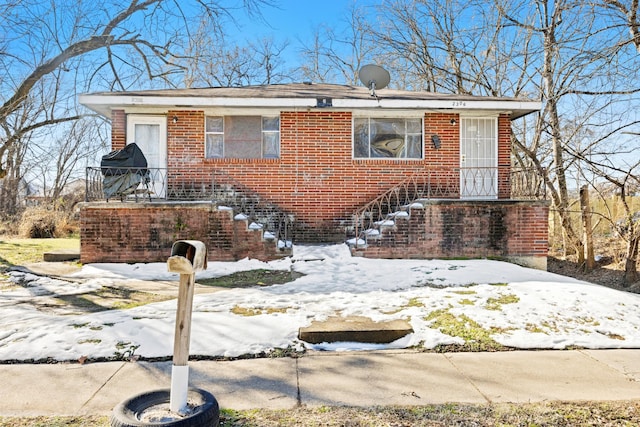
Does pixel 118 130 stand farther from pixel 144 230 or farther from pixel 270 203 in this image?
pixel 270 203

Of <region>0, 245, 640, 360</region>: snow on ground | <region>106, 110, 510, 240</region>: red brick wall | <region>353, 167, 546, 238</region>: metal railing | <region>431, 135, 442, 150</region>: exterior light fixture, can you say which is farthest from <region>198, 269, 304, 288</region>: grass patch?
<region>431, 135, 442, 150</region>: exterior light fixture

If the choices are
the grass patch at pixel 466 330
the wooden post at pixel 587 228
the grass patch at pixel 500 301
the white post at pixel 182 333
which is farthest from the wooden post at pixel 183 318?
the wooden post at pixel 587 228

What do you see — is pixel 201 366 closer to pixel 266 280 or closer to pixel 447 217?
pixel 266 280

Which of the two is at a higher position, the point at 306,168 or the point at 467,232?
the point at 306,168

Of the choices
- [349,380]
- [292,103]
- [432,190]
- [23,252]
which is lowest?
[349,380]

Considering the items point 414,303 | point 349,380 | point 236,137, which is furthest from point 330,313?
point 236,137

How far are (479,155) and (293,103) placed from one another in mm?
5018

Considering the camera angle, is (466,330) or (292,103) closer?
(466,330)

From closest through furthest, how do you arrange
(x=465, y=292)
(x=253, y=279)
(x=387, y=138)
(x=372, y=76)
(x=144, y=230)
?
(x=465, y=292)
(x=253, y=279)
(x=144, y=230)
(x=387, y=138)
(x=372, y=76)

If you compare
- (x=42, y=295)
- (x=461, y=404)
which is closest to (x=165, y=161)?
(x=42, y=295)

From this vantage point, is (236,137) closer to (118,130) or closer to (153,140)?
(153,140)

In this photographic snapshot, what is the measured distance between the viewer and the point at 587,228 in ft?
37.2

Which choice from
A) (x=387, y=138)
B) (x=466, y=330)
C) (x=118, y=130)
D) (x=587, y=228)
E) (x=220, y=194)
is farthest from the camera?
(x=587, y=228)

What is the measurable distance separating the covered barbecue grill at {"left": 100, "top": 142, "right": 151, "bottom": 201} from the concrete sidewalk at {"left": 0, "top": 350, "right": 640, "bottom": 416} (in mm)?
5975
